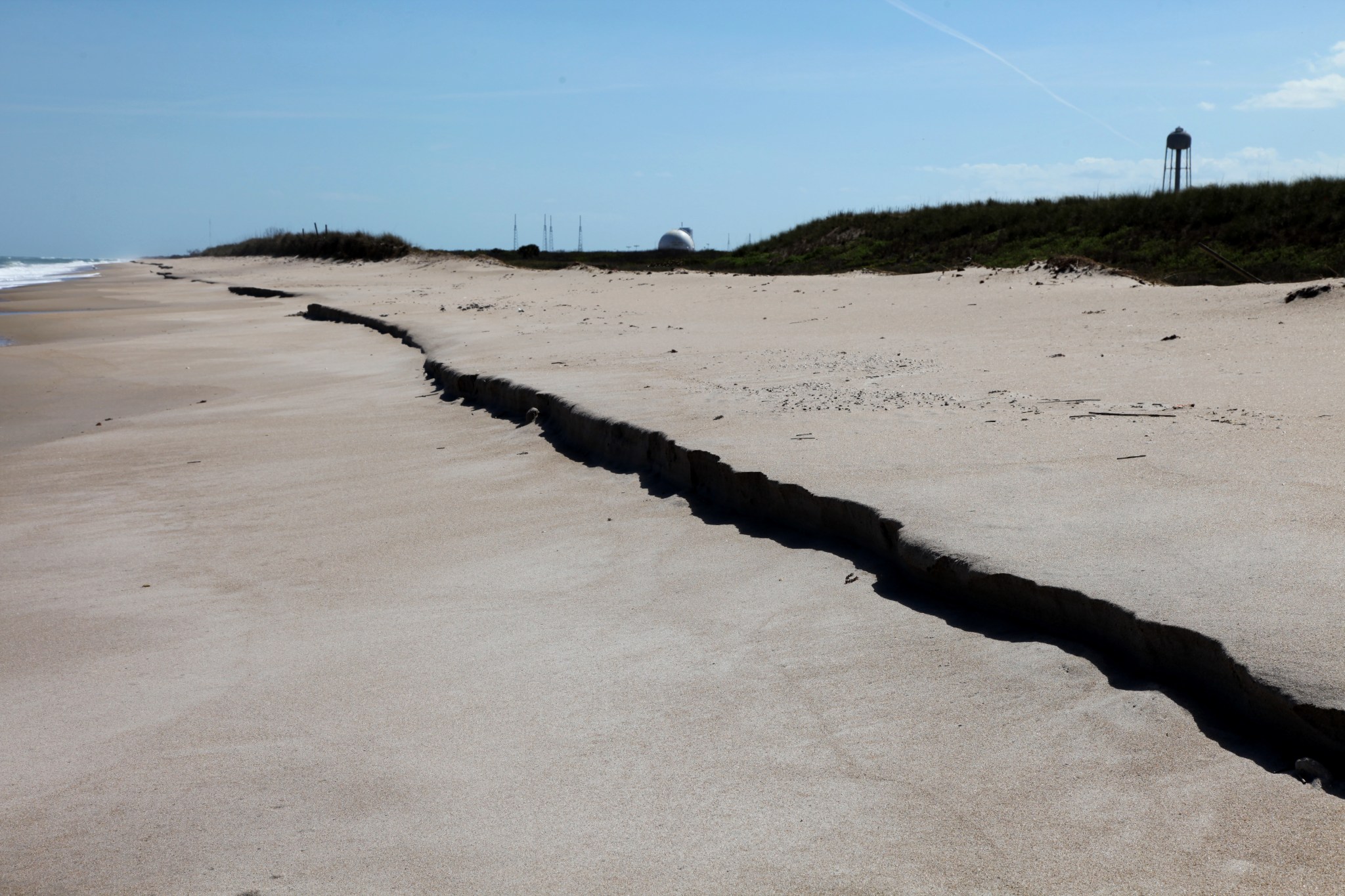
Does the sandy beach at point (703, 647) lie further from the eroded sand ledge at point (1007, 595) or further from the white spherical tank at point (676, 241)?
the white spherical tank at point (676, 241)

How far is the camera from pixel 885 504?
3.06 m

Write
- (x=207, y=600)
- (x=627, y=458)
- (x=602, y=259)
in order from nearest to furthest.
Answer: (x=207, y=600) → (x=627, y=458) → (x=602, y=259)

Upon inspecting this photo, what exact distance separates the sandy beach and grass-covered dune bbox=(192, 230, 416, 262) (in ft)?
75.9

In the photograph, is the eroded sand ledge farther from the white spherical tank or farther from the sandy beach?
the white spherical tank

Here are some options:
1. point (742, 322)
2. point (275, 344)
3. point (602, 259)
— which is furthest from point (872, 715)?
point (602, 259)

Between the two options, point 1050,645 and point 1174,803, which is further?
point 1050,645

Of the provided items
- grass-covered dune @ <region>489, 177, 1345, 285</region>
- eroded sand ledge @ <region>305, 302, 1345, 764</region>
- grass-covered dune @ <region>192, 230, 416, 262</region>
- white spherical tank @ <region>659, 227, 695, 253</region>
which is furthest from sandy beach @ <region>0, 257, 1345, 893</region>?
white spherical tank @ <region>659, 227, 695, 253</region>

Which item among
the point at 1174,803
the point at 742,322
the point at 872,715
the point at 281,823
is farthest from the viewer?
the point at 742,322

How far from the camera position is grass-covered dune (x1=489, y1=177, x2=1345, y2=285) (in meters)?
13.2

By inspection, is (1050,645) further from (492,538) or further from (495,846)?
(492,538)

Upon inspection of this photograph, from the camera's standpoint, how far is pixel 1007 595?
2.50 meters

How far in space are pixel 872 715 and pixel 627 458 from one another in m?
2.31

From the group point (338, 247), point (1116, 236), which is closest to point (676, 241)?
point (338, 247)

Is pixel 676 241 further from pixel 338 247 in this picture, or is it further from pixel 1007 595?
pixel 1007 595
